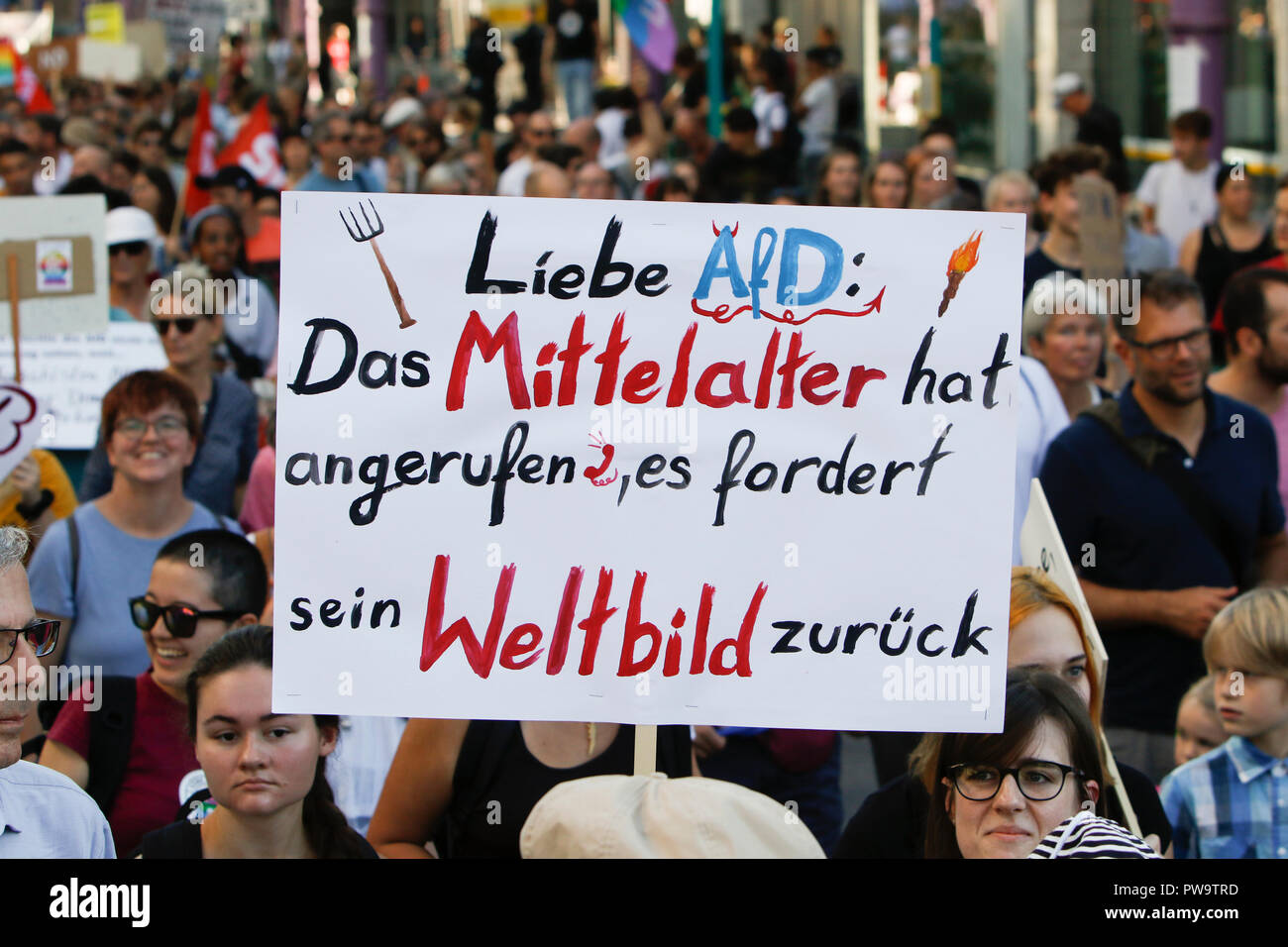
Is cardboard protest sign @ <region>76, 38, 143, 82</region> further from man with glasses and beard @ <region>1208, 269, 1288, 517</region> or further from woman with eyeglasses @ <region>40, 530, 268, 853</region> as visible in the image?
woman with eyeglasses @ <region>40, 530, 268, 853</region>

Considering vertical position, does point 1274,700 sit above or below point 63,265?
below

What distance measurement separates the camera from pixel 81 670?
14.1 ft

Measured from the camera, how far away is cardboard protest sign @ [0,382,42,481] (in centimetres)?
453

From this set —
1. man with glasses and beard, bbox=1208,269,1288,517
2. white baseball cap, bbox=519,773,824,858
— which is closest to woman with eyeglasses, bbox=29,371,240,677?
white baseball cap, bbox=519,773,824,858

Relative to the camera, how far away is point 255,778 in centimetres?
317

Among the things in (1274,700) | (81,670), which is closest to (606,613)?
(1274,700)

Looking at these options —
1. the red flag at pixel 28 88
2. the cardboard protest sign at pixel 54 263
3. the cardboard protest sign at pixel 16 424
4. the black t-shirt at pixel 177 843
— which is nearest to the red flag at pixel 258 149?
the red flag at pixel 28 88

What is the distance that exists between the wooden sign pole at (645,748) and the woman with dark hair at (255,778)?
23.1 inches

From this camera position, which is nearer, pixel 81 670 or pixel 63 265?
pixel 81 670

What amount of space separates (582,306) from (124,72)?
19241mm

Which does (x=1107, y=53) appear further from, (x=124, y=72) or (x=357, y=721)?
(x=357, y=721)

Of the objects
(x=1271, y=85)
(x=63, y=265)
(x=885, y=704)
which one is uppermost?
(x=1271, y=85)
